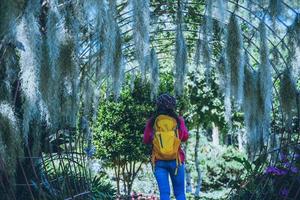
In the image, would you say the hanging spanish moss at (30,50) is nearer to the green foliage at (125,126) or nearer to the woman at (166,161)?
Result: the woman at (166,161)

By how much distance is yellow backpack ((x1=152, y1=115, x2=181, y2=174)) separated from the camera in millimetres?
4297

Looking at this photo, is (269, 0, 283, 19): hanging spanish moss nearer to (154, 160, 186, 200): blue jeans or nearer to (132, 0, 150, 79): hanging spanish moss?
(132, 0, 150, 79): hanging spanish moss

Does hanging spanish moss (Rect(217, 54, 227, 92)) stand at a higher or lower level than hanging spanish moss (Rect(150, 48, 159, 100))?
lower

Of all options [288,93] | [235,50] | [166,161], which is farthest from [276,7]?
[166,161]

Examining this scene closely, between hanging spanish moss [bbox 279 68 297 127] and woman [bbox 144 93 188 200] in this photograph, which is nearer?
woman [bbox 144 93 188 200]

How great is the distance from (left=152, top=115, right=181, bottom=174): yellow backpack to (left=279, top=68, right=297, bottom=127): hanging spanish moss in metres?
1.10

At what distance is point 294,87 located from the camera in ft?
15.2

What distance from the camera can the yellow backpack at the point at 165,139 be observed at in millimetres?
4297

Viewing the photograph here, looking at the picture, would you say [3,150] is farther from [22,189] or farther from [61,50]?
[22,189]

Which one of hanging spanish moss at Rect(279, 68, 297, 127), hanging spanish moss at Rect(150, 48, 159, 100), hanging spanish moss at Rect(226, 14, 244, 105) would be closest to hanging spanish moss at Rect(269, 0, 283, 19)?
hanging spanish moss at Rect(226, 14, 244, 105)

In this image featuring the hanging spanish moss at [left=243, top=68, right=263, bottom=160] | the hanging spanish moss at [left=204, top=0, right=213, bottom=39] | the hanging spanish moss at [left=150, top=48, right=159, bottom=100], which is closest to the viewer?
the hanging spanish moss at [left=204, top=0, right=213, bottom=39]

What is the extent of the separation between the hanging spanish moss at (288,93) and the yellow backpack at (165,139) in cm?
110

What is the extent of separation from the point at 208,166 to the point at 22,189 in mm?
7696

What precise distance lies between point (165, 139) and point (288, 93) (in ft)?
4.21
